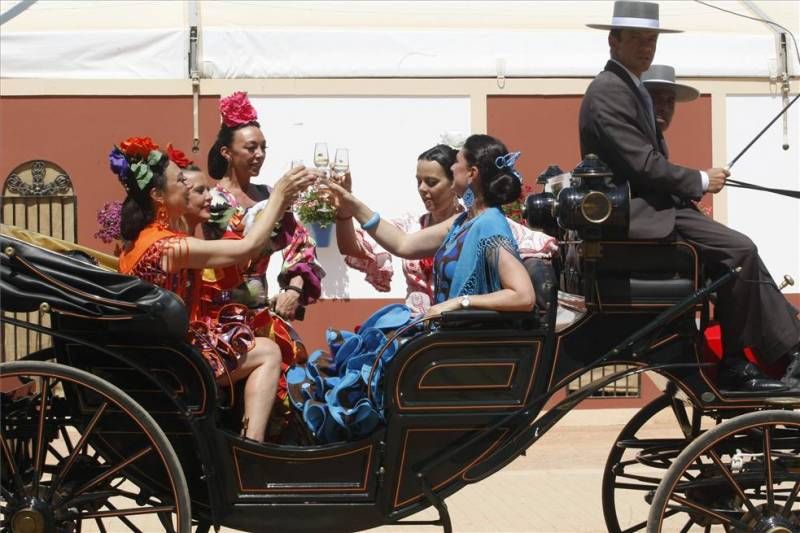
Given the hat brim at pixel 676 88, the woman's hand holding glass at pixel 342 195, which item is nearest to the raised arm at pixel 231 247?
the woman's hand holding glass at pixel 342 195

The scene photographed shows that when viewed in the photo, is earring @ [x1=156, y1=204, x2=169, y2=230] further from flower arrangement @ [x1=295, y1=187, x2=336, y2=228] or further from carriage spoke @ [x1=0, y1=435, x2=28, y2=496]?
flower arrangement @ [x1=295, y1=187, x2=336, y2=228]

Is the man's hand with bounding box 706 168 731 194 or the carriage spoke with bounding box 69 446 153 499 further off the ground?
the man's hand with bounding box 706 168 731 194

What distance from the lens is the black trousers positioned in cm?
483

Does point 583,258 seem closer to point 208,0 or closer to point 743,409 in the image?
point 743,409

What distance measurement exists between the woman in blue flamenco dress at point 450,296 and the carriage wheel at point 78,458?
0.61 metres

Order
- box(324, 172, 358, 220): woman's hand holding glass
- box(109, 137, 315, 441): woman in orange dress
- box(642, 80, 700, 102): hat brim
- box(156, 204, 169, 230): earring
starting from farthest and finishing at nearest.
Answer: box(642, 80, 700, 102): hat brim
box(324, 172, 358, 220): woman's hand holding glass
box(156, 204, 169, 230): earring
box(109, 137, 315, 441): woman in orange dress

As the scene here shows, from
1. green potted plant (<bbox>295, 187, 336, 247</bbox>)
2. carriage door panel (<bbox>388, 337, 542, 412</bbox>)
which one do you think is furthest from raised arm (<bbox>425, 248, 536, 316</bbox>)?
green potted plant (<bbox>295, 187, 336, 247</bbox>)

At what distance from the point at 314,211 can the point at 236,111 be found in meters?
4.35

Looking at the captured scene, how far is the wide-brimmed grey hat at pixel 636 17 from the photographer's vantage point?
5.05 meters

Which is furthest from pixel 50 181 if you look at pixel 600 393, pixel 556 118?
pixel 600 393

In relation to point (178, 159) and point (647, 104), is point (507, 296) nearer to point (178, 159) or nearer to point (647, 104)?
point (647, 104)

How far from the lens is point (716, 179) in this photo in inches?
192

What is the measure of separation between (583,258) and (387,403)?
91 cm

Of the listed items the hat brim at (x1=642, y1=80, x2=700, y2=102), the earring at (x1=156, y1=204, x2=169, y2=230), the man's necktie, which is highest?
the hat brim at (x1=642, y1=80, x2=700, y2=102)
